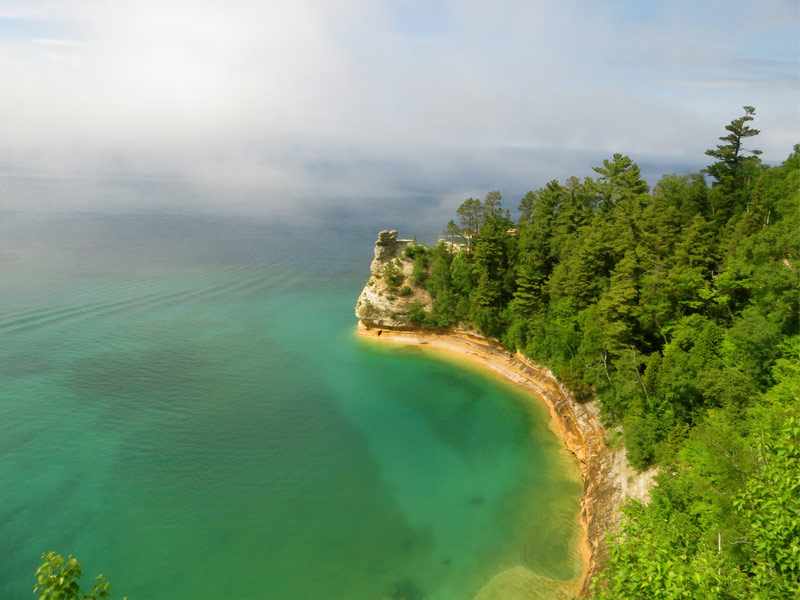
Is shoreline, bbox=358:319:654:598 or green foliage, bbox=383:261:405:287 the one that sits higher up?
green foliage, bbox=383:261:405:287

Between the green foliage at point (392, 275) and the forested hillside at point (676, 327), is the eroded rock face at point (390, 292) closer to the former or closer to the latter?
the green foliage at point (392, 275)

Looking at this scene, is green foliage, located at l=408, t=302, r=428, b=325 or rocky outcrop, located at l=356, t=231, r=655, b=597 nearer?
rocky outcrop, located at l=356, t=231, r=655, b=597

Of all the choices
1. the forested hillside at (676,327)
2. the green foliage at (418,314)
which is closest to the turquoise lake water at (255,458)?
the green foliage at (418,314)

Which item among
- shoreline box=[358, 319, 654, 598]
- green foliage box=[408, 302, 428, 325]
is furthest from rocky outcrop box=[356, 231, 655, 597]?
green foliage box=[408, 302, 428, 325]

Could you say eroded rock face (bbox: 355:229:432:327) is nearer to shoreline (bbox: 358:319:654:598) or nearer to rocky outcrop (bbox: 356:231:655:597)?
rocky outcrop (bbox: 356:231:655:597)

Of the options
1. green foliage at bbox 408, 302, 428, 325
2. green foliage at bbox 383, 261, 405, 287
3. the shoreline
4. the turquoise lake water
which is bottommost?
the turquoise lake water

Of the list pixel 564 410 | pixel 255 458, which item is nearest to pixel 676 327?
pixel 564 410

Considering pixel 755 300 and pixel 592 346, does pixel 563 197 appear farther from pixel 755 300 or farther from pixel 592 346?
pixel 755 300
